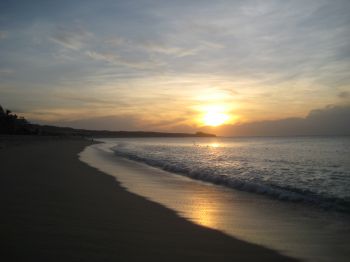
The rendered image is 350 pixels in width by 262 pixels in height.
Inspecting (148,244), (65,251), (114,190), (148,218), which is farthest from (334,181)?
(65,251)

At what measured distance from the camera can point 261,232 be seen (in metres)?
8.05

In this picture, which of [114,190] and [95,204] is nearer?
[95,204]

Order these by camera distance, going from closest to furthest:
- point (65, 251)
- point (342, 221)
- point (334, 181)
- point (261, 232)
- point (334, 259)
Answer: point (65, 251) → point (334, 259) → point (261, 232) → point (342, 221) → point (334, 181)

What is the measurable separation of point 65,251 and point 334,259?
4502mm

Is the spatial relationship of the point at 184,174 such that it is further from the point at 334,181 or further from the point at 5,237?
the point at 5,237

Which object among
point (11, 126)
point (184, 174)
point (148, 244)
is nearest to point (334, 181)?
point (184, 174)

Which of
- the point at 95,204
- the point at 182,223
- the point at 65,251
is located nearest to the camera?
the point at 65,251

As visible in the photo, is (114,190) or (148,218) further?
(114,190)

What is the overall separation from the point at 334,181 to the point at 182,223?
11503 millimetres

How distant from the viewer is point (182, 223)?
28.3 ft

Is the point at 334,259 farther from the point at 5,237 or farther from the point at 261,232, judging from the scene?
the point at 5,237

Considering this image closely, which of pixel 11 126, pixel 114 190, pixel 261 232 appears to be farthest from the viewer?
pixel 11 126

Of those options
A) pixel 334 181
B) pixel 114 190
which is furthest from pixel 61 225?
pixel 334 181

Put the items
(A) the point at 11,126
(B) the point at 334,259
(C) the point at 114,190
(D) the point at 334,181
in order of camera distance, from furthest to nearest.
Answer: (A) the point at 11,126 → (D) the point at 334,181 → (C) the point at 114,190 → (B) the point at 334,259
